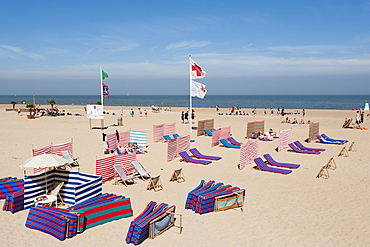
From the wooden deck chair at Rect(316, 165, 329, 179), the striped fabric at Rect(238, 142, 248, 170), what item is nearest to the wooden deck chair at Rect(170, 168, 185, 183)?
the striped fabric at Rect(238, 142, 248, 170)

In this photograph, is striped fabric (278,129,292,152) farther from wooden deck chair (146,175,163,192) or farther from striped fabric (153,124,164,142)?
wooden deck chair (146,175,163,192)

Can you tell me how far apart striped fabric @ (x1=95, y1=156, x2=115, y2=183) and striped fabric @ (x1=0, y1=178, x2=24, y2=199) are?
255 cm

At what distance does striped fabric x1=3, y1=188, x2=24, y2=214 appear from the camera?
877 cm

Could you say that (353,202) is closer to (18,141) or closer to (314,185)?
(314,185)

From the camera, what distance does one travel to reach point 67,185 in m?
9.59

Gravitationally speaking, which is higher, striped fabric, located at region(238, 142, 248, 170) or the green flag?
the green flag

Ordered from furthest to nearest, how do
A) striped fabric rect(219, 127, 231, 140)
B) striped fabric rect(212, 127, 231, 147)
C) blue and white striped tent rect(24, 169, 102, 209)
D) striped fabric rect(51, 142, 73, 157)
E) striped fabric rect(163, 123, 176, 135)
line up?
striped fabric rect(163, 123, 176, 135), striped fabric rect(219, 127, 231, 140), striped fabric rect(212, 127, 231, 147), striped fabric rect(51, 142, 73, 157), blue and white striped tent rect(24, 169, 102, 209)

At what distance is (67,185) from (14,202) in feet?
4.62

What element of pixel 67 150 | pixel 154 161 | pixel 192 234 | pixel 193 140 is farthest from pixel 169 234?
pixel 193 140

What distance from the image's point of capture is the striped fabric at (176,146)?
15.6 meters

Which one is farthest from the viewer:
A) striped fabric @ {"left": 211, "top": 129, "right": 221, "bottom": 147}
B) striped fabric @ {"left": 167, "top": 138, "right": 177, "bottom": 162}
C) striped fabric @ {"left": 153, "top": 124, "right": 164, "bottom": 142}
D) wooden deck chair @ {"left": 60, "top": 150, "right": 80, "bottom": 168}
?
striped fabric @ {"left": 153, "top": 124, "right": 164, "bottom": 142}

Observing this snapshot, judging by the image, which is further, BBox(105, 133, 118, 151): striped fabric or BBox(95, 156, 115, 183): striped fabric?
BBox(105, 133, 118, 151): striped fabric

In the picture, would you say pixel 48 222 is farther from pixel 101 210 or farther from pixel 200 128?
pixel 200 128

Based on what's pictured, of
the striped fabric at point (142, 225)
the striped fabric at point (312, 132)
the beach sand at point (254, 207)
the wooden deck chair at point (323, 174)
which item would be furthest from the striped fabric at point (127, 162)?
the striped fabric at point (312, 132)
